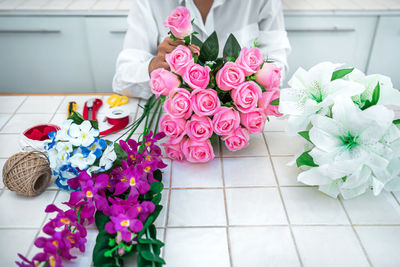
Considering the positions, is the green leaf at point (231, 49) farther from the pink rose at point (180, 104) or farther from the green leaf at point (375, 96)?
the green leaf at point (375, 96)

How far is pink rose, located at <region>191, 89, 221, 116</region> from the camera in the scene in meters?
0.74

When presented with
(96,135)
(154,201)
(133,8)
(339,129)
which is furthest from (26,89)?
(339,129)

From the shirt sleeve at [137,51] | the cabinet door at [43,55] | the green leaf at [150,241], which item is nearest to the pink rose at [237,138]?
the green leaf at [150,241]

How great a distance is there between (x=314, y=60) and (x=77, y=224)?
1.79 m

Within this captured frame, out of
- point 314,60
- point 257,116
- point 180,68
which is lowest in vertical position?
point 314,60

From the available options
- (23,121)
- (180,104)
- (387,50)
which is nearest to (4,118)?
(23,121)

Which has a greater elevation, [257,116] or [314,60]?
[257,116]

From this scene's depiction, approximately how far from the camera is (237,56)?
0.84 meters

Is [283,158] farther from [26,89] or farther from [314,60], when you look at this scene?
[26,89]

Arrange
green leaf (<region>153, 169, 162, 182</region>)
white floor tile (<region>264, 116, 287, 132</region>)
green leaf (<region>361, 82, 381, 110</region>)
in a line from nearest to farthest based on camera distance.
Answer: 1. green leaf (<region>361, 82, 381, 110</region>)
2. green leaf (<region>153, 169, 162, 182</region>)
3. white floor tile (<region>264, 116, 287, 132</region>)

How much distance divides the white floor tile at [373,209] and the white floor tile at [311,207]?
0.02m

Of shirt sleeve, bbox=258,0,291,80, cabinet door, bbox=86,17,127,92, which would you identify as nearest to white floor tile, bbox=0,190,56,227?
shirt sleeve, bbox=258,0,291,80

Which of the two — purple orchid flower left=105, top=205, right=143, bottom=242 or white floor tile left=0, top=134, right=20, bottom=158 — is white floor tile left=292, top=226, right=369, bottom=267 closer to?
purple orchid flower left=105, top=205, right=143, bottom=242

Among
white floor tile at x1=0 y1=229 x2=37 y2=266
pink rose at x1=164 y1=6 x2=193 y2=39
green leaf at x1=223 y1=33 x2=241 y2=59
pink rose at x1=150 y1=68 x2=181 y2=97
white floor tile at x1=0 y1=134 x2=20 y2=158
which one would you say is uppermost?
pink rose at x1=164 y1=6 x2=193 y2=39
